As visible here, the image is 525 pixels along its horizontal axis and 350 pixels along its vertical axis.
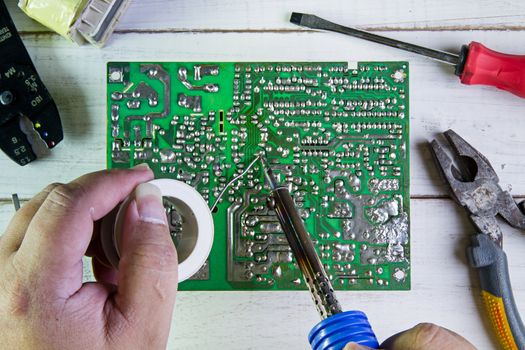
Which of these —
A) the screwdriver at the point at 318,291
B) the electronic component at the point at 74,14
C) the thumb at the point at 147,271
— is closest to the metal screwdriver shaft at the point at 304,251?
the screwdriver at the point at 318,291

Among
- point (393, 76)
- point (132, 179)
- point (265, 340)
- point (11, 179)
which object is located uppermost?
point (393, 76)

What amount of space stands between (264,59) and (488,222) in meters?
0.47

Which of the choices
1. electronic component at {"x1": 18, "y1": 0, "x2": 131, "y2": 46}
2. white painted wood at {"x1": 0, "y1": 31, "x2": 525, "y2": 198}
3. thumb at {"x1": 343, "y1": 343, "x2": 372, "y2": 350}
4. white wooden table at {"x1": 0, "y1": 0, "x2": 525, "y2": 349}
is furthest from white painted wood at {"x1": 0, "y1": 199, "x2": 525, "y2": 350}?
electronic component at {"x1": 18, "y1": 0, "x2": 131, "y2": 46}

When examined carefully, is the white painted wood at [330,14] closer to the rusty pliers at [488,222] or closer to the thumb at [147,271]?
the rusty pliers at [488,222]

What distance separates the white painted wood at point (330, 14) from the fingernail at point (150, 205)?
0.40 m

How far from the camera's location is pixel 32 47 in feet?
2.90

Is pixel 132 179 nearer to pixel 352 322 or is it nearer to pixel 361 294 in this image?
pixel 352 322

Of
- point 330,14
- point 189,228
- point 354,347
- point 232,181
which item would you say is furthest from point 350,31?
point 354,347

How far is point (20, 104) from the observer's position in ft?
2.72

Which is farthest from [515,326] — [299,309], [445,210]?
[299,309]

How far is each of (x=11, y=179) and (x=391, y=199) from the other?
0.66 meters

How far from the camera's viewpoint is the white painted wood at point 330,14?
0.89m

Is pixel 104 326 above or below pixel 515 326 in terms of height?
above

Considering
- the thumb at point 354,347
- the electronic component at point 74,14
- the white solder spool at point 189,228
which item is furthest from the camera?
the electronic component at point 74,14
